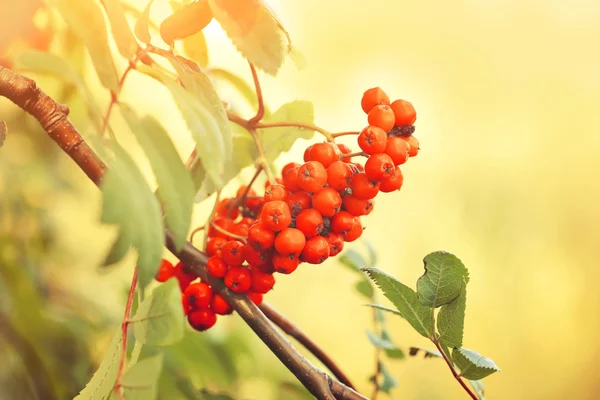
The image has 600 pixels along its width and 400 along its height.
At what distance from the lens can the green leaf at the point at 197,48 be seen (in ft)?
1.36

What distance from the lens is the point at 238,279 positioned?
348 millimetres

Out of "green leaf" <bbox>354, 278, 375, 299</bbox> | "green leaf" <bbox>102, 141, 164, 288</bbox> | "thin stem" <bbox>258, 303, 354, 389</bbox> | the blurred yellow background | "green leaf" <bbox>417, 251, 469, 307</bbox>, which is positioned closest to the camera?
"green leaf" <bbox>102, 141, 164, 288</bbox>

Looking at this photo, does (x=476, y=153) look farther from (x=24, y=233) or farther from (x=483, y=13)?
(x=24, y=233)

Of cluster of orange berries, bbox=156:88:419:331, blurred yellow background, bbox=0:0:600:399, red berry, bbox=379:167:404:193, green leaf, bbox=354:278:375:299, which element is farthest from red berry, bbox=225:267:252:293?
blurred yellow background, bbox=0:0:600:399

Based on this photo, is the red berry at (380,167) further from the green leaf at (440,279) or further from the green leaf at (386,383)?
the green leaf at (386,383)

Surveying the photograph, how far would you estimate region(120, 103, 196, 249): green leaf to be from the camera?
24 centimetres

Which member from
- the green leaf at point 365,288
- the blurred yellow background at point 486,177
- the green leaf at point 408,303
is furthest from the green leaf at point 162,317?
the blurred yellow background at point 486,177

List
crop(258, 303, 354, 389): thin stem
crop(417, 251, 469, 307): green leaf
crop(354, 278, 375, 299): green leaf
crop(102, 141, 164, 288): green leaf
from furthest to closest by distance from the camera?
crop(354, 278, 375, 299): green leaf → crop(258, 303, 354, 389): thin stem → crop(417, 251, 469, 307): green leaf → crop(102, 141, 164, 288): green leaf

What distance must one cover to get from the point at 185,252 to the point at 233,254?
4cm

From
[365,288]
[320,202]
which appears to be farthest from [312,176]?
[365,288]

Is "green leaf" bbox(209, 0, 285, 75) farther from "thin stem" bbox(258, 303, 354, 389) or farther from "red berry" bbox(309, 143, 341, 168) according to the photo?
"thin stem" bbox(258, 303, 354, 389)

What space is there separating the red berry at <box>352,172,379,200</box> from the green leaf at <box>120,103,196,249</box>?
Answer: 0.12m

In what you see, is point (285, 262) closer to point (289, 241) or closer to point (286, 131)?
point (289, 241)

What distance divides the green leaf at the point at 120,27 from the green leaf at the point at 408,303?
183mm
